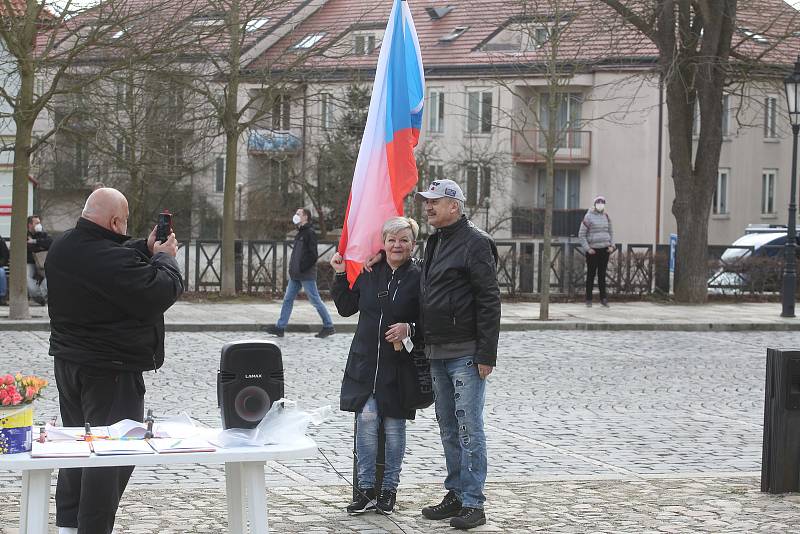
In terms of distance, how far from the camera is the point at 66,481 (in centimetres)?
673

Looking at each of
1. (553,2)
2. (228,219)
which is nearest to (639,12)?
(553,2)

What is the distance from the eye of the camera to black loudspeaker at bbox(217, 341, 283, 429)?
6.30 m

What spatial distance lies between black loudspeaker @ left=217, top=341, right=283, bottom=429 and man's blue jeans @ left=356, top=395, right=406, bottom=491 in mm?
1511

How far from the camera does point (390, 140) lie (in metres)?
8.53

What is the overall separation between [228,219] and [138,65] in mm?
6327

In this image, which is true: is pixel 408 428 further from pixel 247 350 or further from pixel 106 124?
pixel 106 124

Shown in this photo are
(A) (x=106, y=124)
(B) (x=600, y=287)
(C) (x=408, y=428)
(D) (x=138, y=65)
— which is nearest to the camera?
(C) (x=408, y=428)

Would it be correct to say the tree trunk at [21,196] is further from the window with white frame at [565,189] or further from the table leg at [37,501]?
the window with white frame at [565,189]

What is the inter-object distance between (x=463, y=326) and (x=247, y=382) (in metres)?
1.69

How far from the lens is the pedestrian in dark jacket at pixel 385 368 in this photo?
Result: 7.86 metres

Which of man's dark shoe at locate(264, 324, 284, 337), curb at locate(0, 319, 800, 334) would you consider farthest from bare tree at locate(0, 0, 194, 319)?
man's dark shoe at locate(264, 324, 284, 337)

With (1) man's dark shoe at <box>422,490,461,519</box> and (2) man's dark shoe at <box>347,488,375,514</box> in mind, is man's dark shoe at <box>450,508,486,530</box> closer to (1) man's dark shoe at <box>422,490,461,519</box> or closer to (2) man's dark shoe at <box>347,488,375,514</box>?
(1) man's dark shoe at <box>422,490,461,519</box>

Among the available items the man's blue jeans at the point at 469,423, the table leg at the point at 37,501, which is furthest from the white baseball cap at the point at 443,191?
the table leg at the point at 37,501

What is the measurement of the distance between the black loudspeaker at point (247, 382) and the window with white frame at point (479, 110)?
4530 cm
